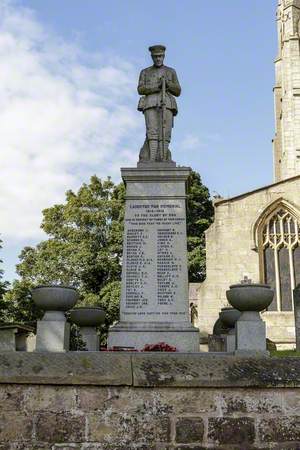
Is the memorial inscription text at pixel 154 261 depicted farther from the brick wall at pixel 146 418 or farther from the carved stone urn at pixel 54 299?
the brick wall at pixel 146 418

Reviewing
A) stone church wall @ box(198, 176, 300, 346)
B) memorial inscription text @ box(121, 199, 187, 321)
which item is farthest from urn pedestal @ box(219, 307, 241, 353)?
stone church wall @ box(198, 176, 300, 346)

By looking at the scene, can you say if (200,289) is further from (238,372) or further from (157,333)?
(238,372)

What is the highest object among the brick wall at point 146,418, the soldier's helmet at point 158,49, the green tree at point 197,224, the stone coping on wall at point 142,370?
the green tree at point 197,224

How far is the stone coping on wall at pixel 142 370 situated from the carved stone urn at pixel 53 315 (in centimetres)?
69

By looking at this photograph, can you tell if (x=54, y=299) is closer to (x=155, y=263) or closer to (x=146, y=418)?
(x=146, y=418)

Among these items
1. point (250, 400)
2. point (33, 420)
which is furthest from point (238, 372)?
point (33, 420)

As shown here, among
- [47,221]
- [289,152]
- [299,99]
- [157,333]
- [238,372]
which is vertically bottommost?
[238,372]

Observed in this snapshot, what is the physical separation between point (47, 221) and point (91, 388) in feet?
121

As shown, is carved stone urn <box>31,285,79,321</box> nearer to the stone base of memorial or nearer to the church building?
the stone base of memorial

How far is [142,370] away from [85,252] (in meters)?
32.6

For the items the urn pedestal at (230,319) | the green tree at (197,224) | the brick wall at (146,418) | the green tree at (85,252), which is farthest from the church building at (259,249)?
the brick wall at (146,418)

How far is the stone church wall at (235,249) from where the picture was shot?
28.1 meters

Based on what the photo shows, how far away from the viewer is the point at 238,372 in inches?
257

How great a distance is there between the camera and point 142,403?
6516 millimetres
